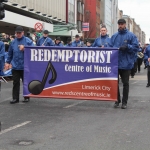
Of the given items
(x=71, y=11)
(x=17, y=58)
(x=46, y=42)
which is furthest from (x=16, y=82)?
(x=71, y=11)

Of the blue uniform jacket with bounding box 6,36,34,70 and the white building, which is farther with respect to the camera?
the white building

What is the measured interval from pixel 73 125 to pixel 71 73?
8.43ft

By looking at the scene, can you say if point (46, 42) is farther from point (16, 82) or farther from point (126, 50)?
point (126, 50)

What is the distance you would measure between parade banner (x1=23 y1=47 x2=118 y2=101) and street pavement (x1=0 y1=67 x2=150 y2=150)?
0.33 metres

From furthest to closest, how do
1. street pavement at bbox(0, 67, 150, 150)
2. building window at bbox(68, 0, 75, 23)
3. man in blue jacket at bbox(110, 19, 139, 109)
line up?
building window at bbox(68, 0, 75, 23) → man in blue jacket at bbox(110, 19, 139, 109) → street pavement at bbox(0, 67, 150, 150)

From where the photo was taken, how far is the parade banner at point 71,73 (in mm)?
9414

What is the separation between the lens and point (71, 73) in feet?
31.8

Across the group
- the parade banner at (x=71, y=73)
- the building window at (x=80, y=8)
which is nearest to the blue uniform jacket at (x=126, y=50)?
the parade banner at (x=71, y=73)

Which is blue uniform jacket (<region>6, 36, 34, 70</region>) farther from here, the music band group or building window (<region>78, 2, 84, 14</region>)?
building window (<region>78, 2, 84, 14</region>)

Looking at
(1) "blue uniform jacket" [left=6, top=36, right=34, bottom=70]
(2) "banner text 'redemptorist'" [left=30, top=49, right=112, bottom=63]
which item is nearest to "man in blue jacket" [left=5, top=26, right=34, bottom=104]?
(1) "blue uniform jacket" [left=6, top=36, right=34, bottom=70]

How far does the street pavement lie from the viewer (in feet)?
19.4

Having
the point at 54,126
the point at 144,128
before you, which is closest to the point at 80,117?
the point at 54,126

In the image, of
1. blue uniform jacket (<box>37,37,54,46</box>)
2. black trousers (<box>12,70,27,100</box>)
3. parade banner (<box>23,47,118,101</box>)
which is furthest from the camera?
blue uniform jacket (<box>37,37,54,46</box>)

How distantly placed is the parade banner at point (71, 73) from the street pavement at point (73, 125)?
0.33m
